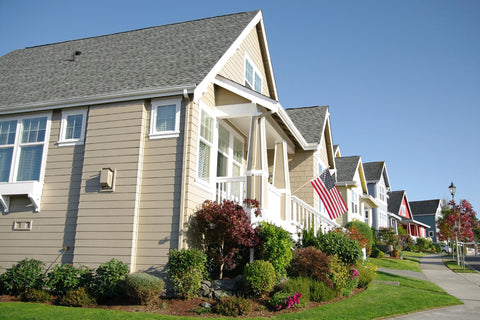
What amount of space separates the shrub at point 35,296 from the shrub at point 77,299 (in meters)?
0.40

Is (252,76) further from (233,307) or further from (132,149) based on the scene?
(233,307)

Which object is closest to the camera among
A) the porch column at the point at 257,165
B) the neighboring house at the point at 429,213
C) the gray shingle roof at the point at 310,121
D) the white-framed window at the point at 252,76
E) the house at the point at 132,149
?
the house at the point at 132,149

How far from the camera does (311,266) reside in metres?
11.5

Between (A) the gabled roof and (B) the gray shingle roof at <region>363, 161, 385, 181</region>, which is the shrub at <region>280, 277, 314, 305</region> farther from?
(A) the gabled roof

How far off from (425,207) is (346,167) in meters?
44.0

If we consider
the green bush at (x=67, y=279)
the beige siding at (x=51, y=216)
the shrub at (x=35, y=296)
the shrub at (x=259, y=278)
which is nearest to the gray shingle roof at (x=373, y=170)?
the shrub at (x=259, y=278)

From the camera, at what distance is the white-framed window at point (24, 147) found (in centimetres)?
1340

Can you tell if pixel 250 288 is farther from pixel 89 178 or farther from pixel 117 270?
pixel 89 178

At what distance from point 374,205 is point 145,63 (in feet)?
101

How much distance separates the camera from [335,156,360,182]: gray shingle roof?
1210 inches

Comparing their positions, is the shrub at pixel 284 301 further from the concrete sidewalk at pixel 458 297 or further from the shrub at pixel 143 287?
the shrub at pixel 143 287

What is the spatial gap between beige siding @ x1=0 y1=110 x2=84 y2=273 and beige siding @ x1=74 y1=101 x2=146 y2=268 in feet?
1.87

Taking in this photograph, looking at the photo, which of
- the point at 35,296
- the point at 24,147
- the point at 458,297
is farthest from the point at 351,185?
the point at 35,296

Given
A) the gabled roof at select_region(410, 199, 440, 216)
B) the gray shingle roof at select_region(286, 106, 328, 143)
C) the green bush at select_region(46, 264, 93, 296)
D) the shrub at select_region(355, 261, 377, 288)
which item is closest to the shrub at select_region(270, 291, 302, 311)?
the shrub at select_region(355, 261, 377, 288)
